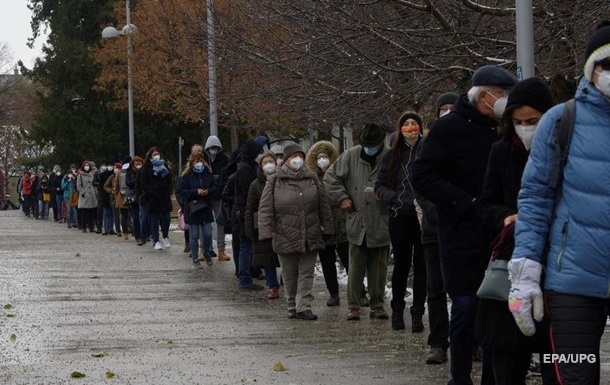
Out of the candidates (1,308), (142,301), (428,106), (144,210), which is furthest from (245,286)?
(144,210)

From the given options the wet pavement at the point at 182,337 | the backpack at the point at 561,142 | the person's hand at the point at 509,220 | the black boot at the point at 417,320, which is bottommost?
the wet pavement at the point at 182,337

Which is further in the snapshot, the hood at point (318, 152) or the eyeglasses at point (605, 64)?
the hood at point (318, 152)

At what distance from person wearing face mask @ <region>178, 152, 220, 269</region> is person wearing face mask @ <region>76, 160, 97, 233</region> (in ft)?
46.4

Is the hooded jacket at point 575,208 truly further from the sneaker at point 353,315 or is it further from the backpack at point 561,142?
the sneaker at point 353,315

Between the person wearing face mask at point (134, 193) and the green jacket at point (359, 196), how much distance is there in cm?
1304

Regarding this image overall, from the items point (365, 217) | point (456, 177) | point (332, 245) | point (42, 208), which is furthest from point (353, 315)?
point (42, 208)

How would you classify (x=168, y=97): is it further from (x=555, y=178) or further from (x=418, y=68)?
(x=555, y=178)

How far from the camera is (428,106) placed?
2109 cm

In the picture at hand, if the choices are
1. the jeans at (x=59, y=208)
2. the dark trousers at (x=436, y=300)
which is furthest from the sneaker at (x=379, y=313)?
the jeans at (x=59, y=208)

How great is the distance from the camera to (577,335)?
5.41m

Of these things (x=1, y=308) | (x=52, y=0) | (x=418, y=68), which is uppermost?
(x=52, y=0)

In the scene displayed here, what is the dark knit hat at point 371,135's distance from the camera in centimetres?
1219

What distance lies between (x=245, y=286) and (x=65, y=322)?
11.3 ft

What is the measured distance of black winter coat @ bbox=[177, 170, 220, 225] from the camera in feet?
63.9
